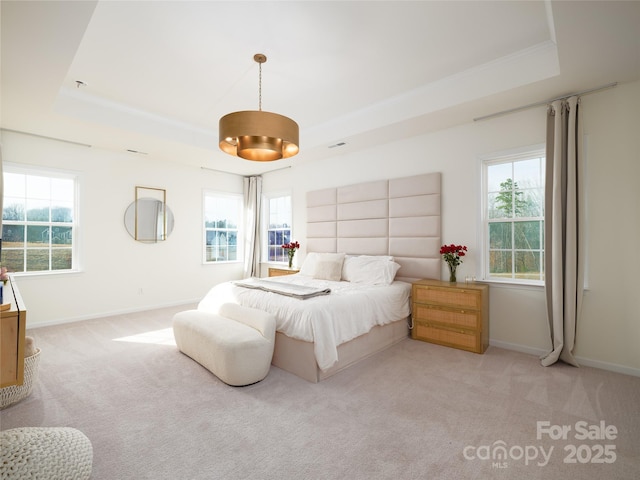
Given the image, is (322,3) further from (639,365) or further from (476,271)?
(639,365)

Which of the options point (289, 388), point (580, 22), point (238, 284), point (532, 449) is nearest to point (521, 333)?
point (532, 449)

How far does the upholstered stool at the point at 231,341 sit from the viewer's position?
252cm

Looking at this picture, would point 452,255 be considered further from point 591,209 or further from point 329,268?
point 329,268

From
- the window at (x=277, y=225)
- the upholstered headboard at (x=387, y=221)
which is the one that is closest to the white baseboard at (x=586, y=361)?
the upholstered headboard at (x=387, y=221)

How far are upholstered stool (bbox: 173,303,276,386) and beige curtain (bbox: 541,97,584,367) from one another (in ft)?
9.02

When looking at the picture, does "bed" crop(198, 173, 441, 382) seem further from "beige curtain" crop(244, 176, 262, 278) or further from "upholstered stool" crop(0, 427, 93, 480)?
"upholstered stool" crop(0, 427, 93, 480)

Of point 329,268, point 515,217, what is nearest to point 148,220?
point 329,268

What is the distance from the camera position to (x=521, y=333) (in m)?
3.40

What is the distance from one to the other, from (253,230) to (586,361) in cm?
552

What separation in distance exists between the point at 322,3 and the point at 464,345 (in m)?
3.51

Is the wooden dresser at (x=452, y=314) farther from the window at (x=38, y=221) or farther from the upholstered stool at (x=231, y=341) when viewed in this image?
the window at (x=38, y=221)

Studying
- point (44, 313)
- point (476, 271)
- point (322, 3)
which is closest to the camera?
point (322, 3)

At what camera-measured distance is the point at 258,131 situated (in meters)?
2.42

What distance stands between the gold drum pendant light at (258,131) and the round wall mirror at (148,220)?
3.12 m
